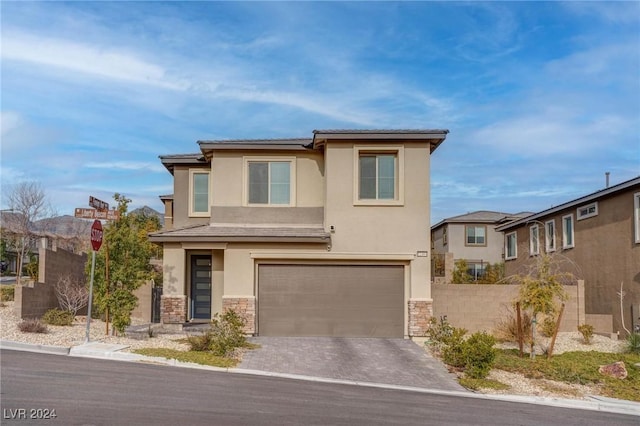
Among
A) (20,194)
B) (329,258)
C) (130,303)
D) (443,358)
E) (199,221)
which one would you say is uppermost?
(20,194)

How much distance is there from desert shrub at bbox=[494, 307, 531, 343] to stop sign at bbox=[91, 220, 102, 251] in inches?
475

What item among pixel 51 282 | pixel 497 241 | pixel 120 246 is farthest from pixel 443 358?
pixel 497 241

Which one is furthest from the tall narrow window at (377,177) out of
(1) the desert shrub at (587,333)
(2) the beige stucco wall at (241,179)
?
(1) the desert shrub at (587,333)

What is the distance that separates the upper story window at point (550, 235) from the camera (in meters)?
26.4

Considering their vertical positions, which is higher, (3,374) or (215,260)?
(215,260)

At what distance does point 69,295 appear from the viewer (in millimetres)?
19797

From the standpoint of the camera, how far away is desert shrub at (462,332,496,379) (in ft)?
43.3

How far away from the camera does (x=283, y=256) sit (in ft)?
61.4

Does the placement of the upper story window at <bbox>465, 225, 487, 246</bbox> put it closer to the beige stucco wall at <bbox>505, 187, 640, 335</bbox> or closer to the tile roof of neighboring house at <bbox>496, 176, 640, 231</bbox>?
the tile roof of neighboring house at <bbox>496, 176, 640, 231</bbox>

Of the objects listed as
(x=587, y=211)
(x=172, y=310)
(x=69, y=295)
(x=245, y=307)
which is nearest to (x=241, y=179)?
(x=245, y=307)

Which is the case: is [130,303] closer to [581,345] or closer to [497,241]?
[581,345]

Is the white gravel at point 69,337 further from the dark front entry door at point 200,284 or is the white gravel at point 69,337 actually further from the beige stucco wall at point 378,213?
the beige stucco wall at point 378,213

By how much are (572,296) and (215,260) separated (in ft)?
38.6

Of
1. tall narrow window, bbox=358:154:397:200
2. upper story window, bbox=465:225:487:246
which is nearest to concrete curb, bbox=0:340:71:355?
tall narrow window, bbox=358:154:397:200
